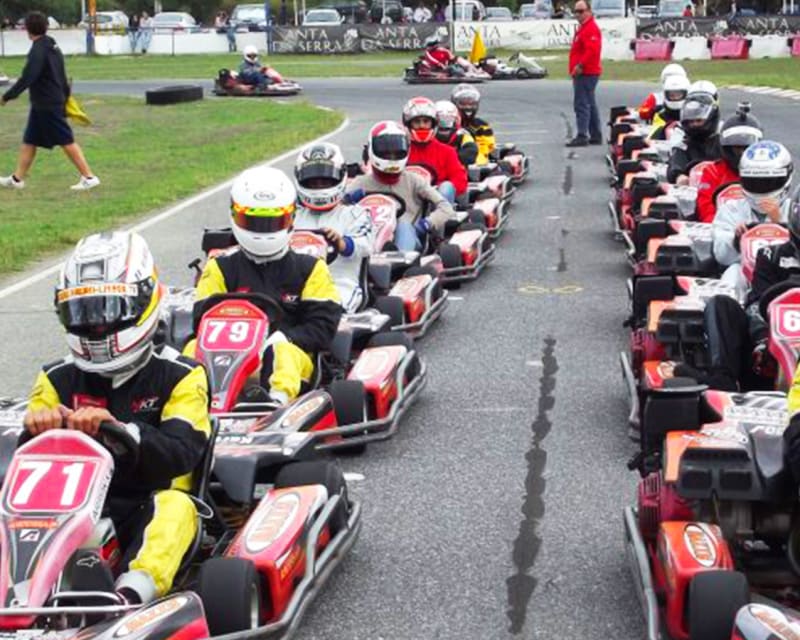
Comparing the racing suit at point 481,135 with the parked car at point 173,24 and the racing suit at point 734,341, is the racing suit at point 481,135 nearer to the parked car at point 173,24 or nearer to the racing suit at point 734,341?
the racing suit at point 734,341

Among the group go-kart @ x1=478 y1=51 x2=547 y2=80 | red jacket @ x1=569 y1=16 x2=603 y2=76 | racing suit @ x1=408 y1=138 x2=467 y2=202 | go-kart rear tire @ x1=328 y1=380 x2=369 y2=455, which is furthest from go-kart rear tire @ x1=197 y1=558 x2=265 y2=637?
go-kart @ x1=478 y1=51 x2=547 y2=80

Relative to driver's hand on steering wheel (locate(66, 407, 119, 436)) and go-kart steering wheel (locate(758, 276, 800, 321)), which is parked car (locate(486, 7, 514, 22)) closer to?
go-kart steering wheel (locate(758, 276, 800, 321))

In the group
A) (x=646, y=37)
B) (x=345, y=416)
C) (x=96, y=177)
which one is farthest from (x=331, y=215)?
(x=646, y=37)

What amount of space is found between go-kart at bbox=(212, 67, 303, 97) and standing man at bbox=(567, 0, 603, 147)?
12217mm

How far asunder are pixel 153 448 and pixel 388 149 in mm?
5957

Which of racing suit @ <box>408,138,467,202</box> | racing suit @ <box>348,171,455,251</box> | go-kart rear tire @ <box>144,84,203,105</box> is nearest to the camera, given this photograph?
racing suit @ <box>348,171,455,251</box>

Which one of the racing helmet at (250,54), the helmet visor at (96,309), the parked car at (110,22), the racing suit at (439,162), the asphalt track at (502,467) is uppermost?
the helmet visor at (96,309)

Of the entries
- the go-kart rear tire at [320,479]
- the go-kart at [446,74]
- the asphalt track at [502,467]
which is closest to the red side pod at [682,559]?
the asphalt track at [502,467]

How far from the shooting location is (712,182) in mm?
9914

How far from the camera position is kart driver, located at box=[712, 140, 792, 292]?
7977mm

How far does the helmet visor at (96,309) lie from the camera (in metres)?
4.71

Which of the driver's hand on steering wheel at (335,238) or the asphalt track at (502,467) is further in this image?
the driver's hand on steering wheel at (335,238)

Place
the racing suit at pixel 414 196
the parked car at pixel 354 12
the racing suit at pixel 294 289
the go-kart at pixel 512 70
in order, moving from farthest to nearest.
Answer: the parked car at pixel 354 12
the go-kart at pixel 512 70
the racing suit at pixel 414 196
the racing suit at pixel 294 289

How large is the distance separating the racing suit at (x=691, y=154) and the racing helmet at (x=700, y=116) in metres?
0.07
